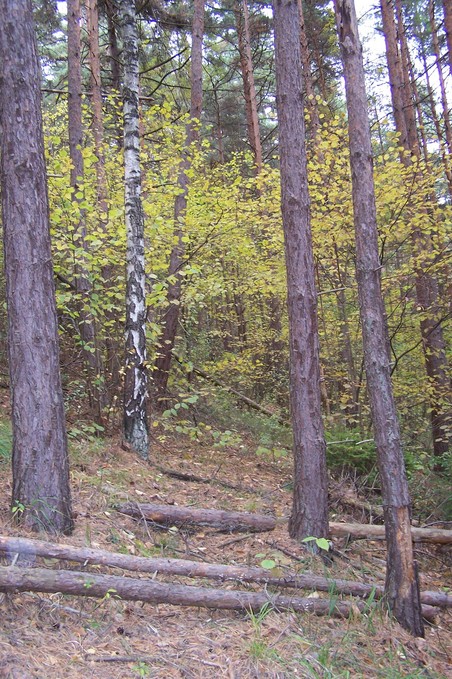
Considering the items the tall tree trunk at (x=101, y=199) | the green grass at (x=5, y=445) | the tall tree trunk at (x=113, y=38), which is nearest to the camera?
the green grass at (x=5, y=445)

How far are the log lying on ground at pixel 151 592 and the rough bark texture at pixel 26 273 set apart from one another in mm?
936

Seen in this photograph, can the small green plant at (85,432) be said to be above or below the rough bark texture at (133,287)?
below

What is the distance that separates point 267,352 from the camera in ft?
47.6

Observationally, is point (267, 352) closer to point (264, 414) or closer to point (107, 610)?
point (264, 414)

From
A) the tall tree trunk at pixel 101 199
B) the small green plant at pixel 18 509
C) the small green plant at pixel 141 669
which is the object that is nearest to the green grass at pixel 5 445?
the small green plant at pixel 18 509

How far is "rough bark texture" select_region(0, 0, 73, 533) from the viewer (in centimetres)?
445

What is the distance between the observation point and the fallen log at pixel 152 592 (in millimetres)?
3506

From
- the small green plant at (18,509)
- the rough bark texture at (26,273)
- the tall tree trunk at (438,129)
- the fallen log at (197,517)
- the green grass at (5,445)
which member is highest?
the tall tree trunk at (438,129)

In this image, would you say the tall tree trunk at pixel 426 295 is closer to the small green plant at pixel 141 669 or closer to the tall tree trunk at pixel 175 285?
the tall tree trunk at pixel 175 285

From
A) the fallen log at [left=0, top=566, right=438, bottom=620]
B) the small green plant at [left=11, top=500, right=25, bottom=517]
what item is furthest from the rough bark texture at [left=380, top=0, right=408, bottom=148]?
the small green plant at [left=11, top=500, right=25, bottom=517]

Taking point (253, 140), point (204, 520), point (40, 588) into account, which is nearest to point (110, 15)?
point (253, 140)

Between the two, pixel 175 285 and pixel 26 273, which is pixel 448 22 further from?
pixel 26 273

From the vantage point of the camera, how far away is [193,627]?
12.7ft

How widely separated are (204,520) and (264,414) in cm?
712
